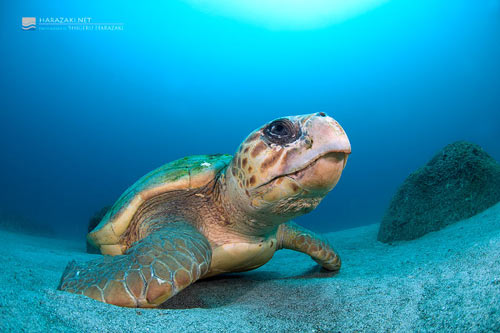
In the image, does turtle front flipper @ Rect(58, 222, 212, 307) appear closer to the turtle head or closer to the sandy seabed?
the sandy seabed

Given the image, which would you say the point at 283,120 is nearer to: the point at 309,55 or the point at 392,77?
the point at 309,55

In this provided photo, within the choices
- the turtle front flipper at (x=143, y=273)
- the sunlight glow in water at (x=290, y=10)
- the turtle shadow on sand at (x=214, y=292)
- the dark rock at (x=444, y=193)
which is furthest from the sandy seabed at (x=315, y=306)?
the sunlight glow in water at (x=290, y=10)

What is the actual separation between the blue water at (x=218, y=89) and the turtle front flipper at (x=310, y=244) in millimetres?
46496

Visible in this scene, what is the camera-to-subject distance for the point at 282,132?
1.72 metres

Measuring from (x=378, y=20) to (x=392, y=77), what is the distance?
16.9 meters

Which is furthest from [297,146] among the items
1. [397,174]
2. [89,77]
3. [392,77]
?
[397,174]

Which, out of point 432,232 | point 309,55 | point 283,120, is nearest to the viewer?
point 283,120

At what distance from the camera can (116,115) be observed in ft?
228

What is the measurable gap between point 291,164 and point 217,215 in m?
1.08

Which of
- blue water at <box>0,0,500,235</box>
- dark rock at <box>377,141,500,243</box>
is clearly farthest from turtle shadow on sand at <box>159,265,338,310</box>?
blue water at <box>0,0,500,235</box>

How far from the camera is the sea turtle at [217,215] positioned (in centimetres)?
145

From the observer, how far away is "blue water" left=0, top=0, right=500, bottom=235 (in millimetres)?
53656

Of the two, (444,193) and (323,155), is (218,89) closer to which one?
(444,193)

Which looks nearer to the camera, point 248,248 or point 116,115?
point 248,248
